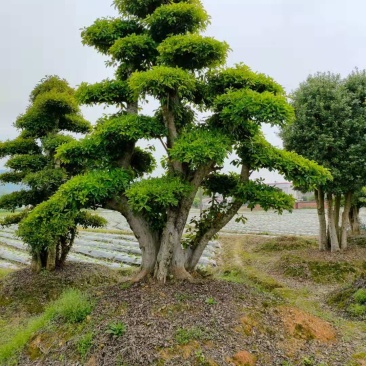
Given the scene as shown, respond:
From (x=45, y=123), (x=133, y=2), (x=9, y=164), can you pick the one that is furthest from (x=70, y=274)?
A: (x=133, y=2)

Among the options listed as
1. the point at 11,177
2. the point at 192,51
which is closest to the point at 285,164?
the point at 192,51

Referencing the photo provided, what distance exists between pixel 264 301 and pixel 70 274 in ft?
21.9

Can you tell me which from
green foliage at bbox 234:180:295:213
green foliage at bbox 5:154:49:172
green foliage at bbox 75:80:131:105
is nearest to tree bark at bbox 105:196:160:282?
green foliage at bbox 234:180:295:213

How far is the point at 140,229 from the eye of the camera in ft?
24.4

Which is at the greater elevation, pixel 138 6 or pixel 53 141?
pixel 138 6

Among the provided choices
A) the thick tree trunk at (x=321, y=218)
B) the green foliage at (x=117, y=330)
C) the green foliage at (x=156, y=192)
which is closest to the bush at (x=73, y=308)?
the green foliage at (x=117, y=330)

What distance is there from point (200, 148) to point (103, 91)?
110 inches

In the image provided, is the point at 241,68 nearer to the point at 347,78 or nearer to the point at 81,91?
the point at 81,91

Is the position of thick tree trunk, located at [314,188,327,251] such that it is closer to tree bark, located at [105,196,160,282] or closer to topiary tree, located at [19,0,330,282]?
topiary tree, located at [19,0,330,282]

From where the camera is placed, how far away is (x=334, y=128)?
13672 mm

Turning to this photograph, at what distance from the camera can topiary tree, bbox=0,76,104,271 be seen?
10.7 metres

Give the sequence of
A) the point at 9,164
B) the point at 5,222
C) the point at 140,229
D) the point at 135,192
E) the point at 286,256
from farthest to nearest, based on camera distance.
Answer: the point at 286,256 < the point at 5,222 < the point at 9,164 < the point at 140,229 < the point at 135,192

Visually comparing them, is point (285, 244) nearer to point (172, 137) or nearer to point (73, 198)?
point (172, 137)

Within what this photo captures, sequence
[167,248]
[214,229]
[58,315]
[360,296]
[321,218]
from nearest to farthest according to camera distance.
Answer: [58,315] → [167,248] → [214,229] → [360,296] → [321,218]
